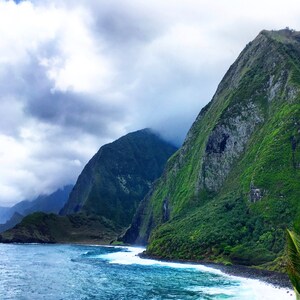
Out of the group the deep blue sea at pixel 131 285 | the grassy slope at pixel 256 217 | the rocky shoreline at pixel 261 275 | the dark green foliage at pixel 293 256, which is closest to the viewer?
the dark green foliage at pixel 293 256

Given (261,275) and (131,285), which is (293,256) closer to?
(131,285)

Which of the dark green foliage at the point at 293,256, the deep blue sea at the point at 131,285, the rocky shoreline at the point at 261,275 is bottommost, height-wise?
the deep blue sea at the point at 131,285

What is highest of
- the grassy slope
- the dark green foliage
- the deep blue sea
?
the grassy slope

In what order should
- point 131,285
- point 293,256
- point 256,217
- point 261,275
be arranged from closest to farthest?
point 293,256
point 131,285
point 261,275
point 256,217

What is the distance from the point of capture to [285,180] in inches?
6511

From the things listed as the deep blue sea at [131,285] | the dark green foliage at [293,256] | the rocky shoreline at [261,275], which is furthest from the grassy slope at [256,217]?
Result: the dark green foliage at [293,256]

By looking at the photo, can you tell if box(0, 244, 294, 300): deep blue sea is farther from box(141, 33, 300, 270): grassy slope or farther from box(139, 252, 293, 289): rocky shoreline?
box(141, 33, 300, 270): grassy slope

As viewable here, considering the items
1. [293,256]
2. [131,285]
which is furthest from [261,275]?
[293,256]

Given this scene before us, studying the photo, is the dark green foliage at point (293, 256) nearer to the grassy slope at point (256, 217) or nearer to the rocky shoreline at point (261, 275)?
the rocky shoreline at point (261, 275)

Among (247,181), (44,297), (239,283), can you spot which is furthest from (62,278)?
(247,181)

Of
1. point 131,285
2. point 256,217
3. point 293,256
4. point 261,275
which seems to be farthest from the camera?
point 256,217

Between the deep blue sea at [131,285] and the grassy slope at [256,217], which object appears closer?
the deep blue sea at [131,285]

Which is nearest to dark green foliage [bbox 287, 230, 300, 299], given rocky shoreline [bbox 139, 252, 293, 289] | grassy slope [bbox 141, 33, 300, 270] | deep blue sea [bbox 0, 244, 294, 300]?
deep blue sea [bbox 0, 244, 294, 300]

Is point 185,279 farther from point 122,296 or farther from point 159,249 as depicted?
point 159,249
